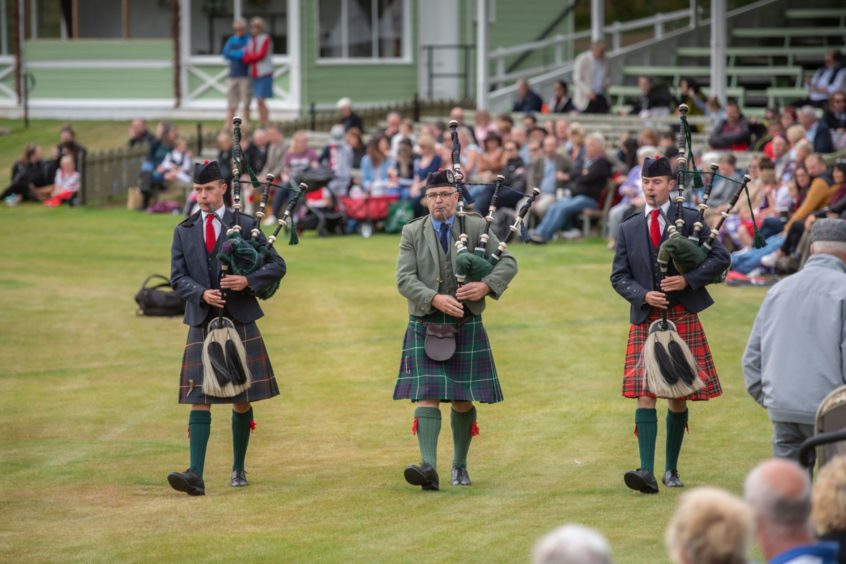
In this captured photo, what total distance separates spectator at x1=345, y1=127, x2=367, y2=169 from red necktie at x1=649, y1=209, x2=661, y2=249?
13.6m

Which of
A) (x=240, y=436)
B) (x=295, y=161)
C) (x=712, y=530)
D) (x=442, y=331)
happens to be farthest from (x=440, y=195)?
(x=295, y=161)

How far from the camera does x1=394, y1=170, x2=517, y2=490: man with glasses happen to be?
818 cm

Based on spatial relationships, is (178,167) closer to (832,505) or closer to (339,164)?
(339,164)

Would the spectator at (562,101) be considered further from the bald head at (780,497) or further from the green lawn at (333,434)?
the bald head at (780,497)

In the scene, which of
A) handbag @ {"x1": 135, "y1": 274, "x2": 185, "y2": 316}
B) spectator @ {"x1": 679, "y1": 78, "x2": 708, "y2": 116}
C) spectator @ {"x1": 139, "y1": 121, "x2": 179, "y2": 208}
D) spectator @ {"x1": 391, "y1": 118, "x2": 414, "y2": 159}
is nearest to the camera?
handbag @ {"x1": 135, "y1": 274, "x2": 185, "y2": 316}

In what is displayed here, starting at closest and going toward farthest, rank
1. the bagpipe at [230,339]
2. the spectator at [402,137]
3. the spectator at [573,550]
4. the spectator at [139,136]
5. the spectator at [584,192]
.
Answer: the spectator at [573,550], the bagpipe at [230,339], the spectator at [584,192], the spectator at [402,137], the spectator at [139,136]

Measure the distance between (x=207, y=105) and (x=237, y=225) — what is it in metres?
20.9

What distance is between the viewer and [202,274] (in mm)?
8344

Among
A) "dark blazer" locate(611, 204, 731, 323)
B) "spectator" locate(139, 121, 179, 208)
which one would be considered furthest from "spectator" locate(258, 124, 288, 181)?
"dark blazer" locate(611, 204, 731, 323)

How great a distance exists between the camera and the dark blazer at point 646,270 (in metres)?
8.16

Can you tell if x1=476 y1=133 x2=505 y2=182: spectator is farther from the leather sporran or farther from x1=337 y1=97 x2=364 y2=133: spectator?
the leather sporran

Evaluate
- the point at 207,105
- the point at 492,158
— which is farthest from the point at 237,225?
the point at 207,105

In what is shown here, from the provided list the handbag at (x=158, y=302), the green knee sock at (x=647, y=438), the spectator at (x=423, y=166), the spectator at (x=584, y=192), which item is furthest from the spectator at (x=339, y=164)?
the green knee sock at (x=647, y=438)

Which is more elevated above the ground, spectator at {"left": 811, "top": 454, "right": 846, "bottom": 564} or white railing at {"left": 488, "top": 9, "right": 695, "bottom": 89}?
white railing at {"left": 488, "top": 9, "right": 695, "bottom": 89}
